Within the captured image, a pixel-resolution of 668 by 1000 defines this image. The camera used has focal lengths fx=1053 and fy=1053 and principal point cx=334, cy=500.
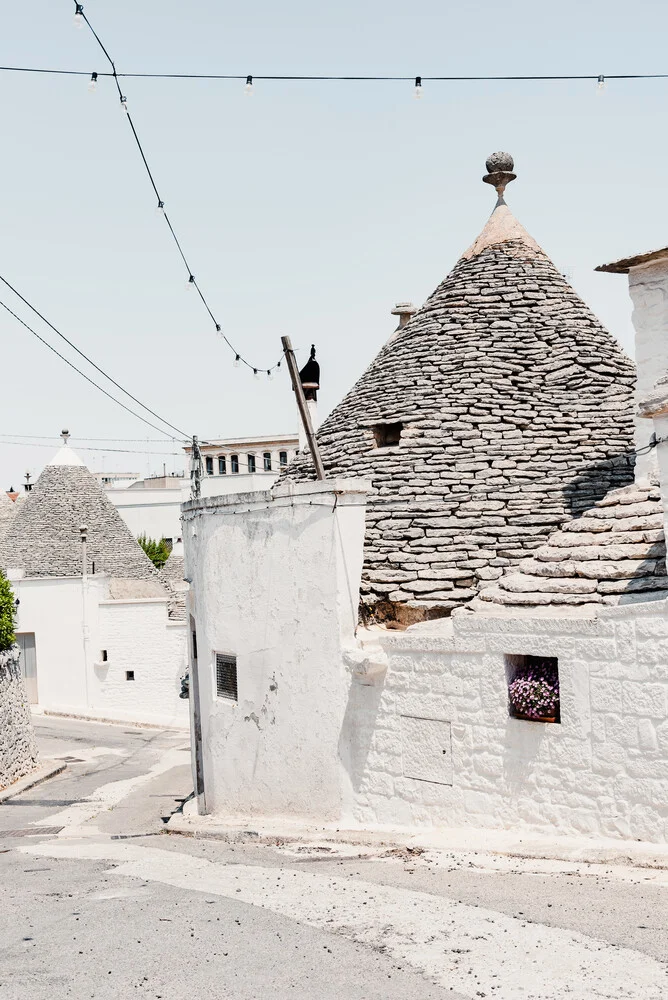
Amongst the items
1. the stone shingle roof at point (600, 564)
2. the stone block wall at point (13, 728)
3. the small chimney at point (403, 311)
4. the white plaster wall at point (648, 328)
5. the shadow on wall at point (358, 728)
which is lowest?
the stone block wall at point (13, 728)

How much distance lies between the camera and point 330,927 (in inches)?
256

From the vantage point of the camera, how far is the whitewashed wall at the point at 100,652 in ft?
94.3

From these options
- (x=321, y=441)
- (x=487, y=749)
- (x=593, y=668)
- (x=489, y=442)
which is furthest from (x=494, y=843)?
(x=321, y=441)

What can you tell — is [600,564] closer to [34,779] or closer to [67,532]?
[34,779]

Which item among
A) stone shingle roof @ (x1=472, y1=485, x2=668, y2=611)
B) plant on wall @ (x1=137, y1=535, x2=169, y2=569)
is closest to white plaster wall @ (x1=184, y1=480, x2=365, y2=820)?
stone shingle roof @ (x1=472, y1=485, x2=668, y2=611)

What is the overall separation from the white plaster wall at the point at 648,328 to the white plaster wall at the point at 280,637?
291cm

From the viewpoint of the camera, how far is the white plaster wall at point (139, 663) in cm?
2862

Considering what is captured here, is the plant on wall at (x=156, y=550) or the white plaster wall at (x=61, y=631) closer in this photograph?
the white plaster wall at (x=61, y=631)

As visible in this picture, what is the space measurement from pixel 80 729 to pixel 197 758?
567 inches

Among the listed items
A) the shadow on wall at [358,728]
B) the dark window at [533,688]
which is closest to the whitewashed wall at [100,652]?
the shadow on wall at [358,728]

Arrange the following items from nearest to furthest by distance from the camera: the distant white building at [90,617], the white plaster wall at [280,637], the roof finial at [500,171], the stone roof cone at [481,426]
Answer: the white plaster wall at [280,637] < the stone roof cone at [481,426] < the roof finial at [500,171] < the distant white building at [90,617]

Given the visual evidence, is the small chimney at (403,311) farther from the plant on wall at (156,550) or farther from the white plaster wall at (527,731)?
the plant on wall at (156,550)

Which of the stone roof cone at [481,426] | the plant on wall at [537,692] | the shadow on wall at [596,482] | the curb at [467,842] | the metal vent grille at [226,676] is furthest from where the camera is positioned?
the metal vent grille at [226,676]

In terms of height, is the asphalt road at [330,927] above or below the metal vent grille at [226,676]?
below
